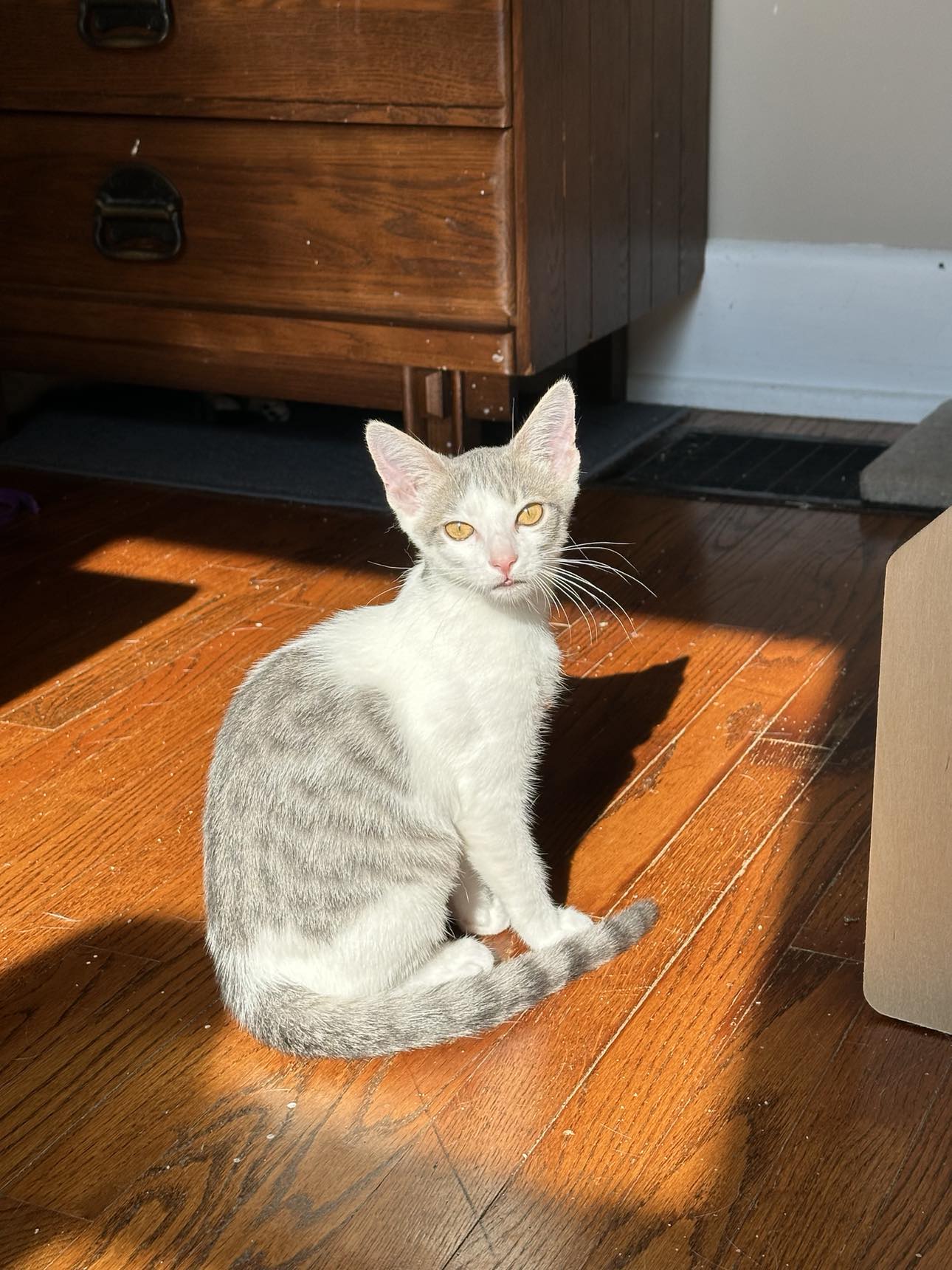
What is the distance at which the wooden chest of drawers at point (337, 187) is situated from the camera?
226 cm

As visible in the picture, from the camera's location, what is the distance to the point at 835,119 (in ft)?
9.46

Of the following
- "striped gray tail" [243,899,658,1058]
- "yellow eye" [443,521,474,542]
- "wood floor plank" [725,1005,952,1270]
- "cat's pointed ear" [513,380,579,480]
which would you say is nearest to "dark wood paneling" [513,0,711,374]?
"cat's pointed ear" [513,380,579,480]

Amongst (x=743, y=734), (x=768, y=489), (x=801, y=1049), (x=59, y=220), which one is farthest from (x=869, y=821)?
(x=59, y=220)

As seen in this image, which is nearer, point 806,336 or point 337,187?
point 337,187

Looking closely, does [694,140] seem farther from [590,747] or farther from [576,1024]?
[576,1024]

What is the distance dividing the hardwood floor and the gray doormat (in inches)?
24.1

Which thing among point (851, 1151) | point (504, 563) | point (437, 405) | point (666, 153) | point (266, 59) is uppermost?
point (266, 59)

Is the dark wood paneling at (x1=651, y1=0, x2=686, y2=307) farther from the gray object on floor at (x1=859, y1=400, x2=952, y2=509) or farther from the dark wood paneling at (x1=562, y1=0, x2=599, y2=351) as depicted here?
the gray object on floor at (x1=859, y1=400, x2=952, y2=509)

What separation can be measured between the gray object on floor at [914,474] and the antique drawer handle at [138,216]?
135 cm

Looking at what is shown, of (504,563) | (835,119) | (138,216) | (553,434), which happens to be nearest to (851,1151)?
(504,563)

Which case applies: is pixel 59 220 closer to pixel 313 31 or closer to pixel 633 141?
pixel 313 31

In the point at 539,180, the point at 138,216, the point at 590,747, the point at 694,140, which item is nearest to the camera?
the point at 590,747

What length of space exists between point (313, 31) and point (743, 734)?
1.36 metres

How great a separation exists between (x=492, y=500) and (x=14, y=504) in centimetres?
165
